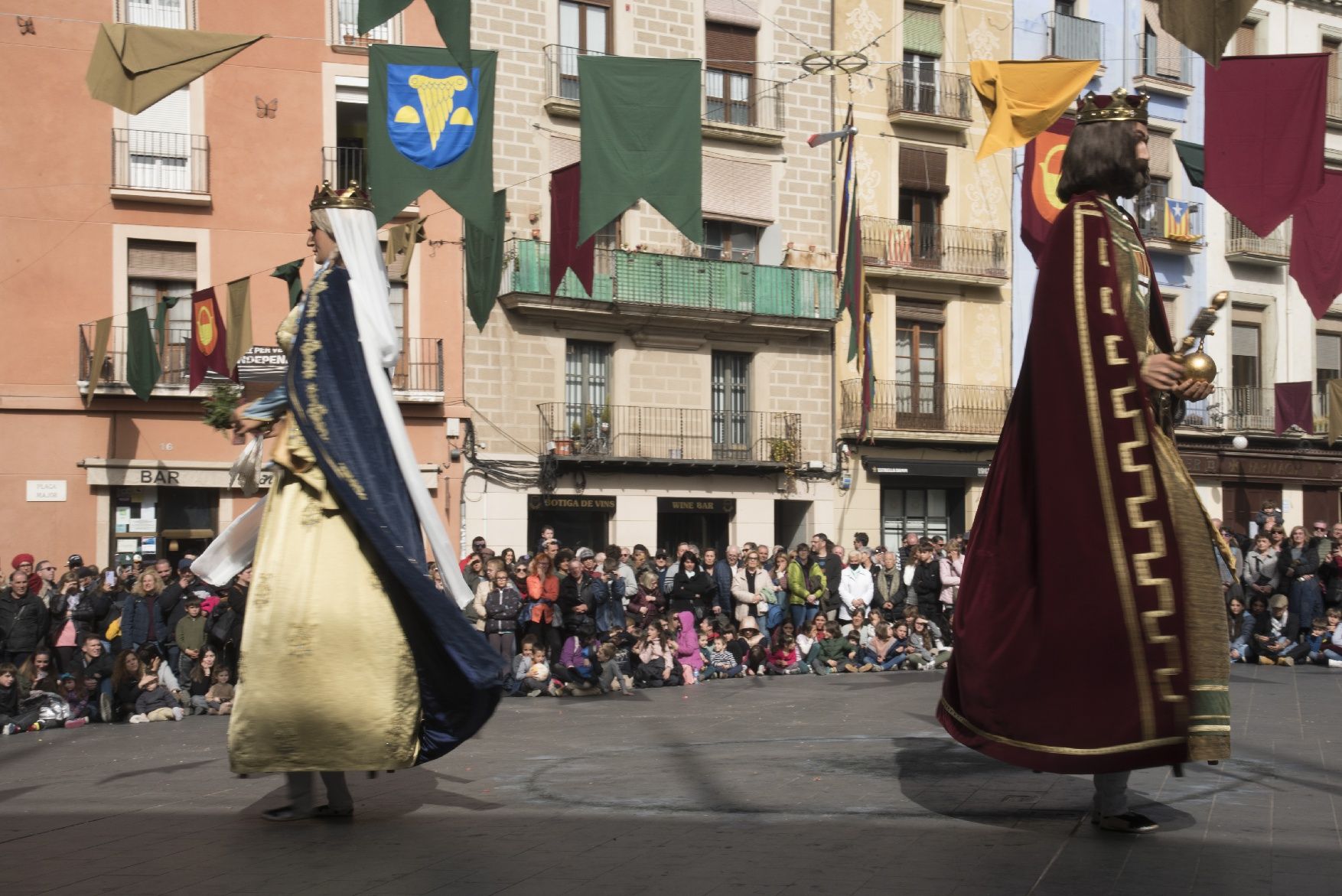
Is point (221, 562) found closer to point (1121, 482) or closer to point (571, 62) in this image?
point (1121, 482)

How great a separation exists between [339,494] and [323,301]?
2.66 feet

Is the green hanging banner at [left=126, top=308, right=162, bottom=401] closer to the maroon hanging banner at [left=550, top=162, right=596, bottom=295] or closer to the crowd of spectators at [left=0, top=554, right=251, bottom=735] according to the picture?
the crowd of spectators at [left=0, top=554, right=251, bottom=735]

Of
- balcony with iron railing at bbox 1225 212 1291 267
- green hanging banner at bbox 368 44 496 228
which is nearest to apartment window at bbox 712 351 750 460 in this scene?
balcony with iron railing at bbox 1225 212 1291 267

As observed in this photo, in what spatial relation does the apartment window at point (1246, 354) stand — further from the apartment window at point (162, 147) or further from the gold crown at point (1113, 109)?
the gold crown at point (1113, 109)

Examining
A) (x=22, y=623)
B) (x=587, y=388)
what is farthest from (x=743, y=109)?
(x=22, y=623)

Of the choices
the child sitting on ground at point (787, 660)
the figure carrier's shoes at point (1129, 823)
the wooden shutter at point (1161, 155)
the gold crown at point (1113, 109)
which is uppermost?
the wooden shutter at point (1161, 155)

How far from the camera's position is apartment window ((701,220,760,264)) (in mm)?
29594

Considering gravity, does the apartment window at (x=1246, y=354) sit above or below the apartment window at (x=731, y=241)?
below

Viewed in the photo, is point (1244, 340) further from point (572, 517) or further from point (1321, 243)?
point (1321, 243)

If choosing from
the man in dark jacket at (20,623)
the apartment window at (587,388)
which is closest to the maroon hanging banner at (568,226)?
the man in dark jacket at (20,623)

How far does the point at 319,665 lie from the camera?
5594mm

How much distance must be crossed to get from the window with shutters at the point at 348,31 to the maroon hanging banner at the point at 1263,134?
16052 millimetres

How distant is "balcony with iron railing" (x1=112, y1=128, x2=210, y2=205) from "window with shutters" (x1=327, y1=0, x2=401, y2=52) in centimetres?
280

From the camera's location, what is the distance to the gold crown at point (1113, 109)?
18.7 feet
